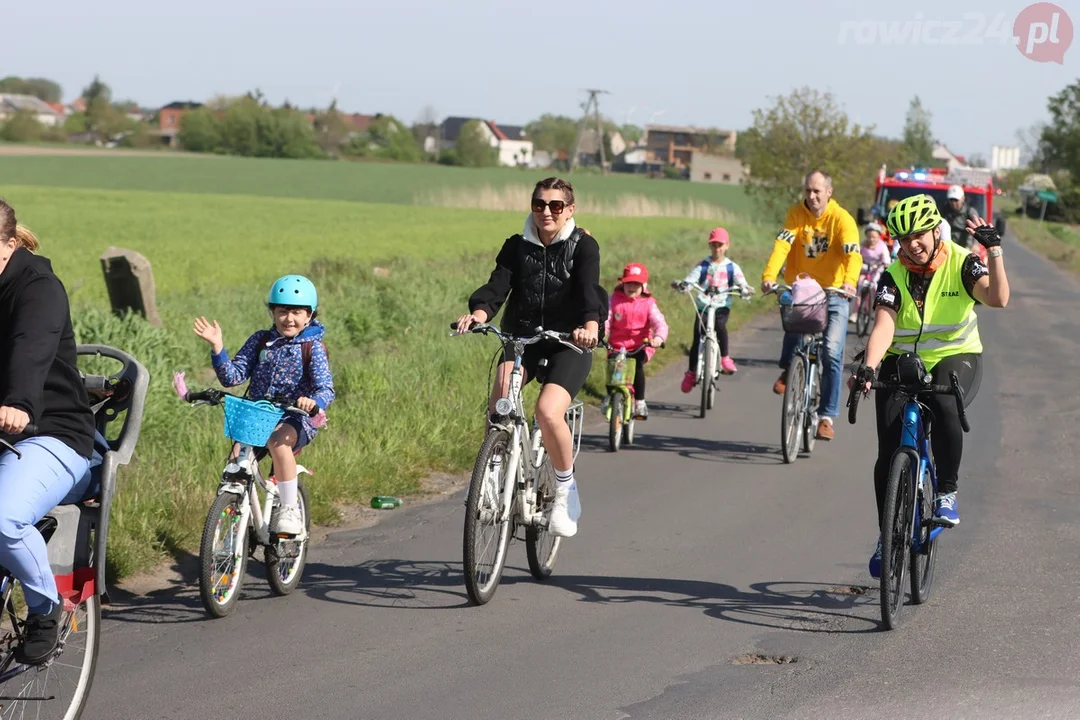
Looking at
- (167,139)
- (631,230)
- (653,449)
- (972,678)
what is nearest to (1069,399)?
(653,449)

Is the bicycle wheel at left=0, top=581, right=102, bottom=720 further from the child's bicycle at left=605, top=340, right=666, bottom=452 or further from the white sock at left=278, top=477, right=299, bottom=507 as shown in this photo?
the child's bicycle at left=605, top=340, right=666, bottom=452

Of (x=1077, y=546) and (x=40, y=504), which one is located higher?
(x=40, y=504)

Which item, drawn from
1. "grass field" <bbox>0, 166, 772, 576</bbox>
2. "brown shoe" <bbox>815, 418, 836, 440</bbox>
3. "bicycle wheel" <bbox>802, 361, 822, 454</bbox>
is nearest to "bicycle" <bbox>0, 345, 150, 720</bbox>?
"grass field" <bbox>0, 166, 772, 576</bbox>

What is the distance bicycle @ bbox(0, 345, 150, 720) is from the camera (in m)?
4.71

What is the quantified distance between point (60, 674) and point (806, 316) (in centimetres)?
744

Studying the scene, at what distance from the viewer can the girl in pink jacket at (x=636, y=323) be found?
1173cm

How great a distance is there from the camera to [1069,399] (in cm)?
1467

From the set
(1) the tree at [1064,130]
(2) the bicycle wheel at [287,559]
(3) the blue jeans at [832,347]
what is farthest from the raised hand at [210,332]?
(1) the tree at [1064,130]

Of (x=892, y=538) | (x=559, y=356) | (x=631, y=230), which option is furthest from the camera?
(x=631, y=230)

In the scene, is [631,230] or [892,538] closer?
[892,538]

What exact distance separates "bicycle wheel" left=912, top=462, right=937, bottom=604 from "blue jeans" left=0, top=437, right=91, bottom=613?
3823 millimetres

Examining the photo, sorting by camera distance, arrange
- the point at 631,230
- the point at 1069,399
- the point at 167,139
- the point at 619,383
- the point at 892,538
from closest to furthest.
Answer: the point at 892,538
the point at 619,383
the point at 1069,399
the point at 631,230
the point at 167,139

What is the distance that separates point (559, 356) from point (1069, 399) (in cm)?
923

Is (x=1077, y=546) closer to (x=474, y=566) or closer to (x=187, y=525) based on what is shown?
(x=474, y=566)
